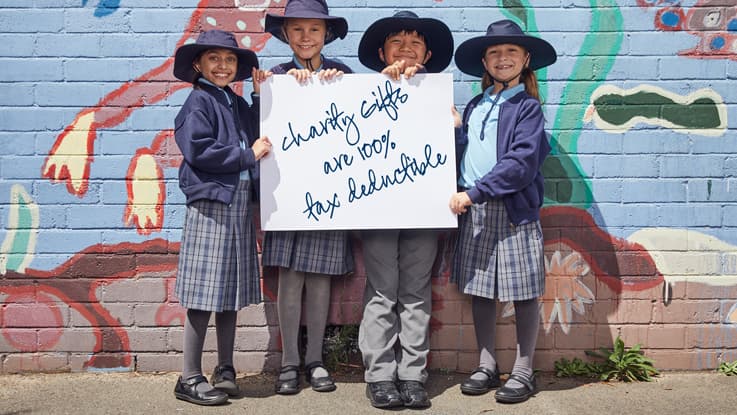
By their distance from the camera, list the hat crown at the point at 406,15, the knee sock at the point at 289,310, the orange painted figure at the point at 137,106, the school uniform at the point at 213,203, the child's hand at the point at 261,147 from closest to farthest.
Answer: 1. the school uniform at the point at 213,203
2. the child's hand at the point at 261,147
3. the hat crown at the point at 406,15
4. the knee sock at the point at 289,310
5. the orange painted figure at the point at 137,106

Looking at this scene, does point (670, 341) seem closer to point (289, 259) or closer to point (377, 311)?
point (377, 311)

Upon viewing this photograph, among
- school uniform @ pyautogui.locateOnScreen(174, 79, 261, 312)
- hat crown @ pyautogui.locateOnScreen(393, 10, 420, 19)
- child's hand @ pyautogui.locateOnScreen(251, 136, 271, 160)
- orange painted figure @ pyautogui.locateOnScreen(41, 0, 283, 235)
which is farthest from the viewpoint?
orange painted figure @ pyautogui.locateOnScreen(41, 0, 283, 235)

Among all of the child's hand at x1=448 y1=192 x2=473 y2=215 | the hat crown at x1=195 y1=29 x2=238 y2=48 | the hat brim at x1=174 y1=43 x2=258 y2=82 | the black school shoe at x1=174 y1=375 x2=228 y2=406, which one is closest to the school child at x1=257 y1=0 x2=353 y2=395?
the hat brim at x1=174 y1=43 x2=258 y2=82

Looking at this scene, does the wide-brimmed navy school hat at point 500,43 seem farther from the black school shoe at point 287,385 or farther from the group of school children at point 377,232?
the black school shoe at point 287,385

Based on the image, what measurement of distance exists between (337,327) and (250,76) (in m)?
1.52

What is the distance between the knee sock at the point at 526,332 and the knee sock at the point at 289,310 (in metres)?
1.17

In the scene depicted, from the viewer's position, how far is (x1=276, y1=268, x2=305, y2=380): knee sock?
13.0ft

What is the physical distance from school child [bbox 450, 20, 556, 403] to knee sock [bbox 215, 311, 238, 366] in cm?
123

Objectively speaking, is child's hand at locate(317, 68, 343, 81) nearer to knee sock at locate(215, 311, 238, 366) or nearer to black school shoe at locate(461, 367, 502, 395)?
knee sock at locate(215, 311, 238, 366)

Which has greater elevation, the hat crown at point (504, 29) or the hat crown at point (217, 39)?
the hat crown at point (504, 29)

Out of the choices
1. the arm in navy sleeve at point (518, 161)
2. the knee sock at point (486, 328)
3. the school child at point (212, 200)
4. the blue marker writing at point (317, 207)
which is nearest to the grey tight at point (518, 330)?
the knee sock at point (486, 328)

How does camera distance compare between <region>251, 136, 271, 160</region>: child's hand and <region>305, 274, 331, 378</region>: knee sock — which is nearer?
<region>251, 136, 271, 160</region>: child's hand

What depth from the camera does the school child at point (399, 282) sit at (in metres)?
3.81

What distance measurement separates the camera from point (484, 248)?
385 cm
